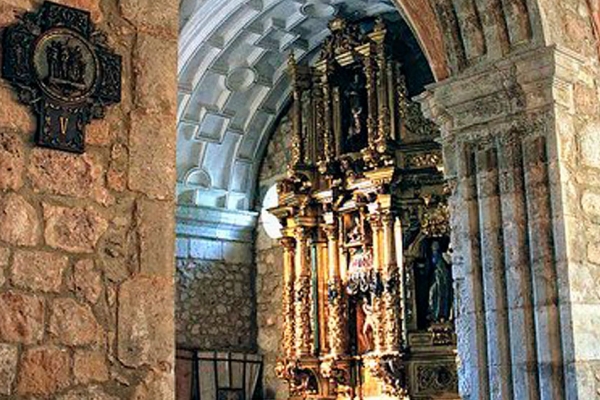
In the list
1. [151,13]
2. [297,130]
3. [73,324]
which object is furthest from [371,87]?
[73,324]

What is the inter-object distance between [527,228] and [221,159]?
650 centimetres

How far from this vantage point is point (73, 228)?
3627 mm

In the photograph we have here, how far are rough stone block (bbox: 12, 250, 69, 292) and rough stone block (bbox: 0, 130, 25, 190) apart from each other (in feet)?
0.77

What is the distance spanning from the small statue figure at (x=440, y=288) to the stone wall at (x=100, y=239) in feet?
20.7

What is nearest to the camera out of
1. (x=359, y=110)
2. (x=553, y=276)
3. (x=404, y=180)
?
(x=553, y=276)

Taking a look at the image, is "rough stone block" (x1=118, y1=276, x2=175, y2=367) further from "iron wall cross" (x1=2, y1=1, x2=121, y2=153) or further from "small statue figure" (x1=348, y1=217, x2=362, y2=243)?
"small statue figure" (x1=348, y1=217, x2=362, y2=243)

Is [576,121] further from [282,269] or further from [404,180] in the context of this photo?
[282,269]

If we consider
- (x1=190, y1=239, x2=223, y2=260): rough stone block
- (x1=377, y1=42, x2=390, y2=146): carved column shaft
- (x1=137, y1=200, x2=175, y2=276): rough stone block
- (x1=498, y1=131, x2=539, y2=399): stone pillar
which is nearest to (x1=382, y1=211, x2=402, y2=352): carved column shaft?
(x1=377, y1=42, x2=390, y2=146): carved column shaft

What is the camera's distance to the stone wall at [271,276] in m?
11.8

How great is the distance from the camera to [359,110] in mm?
11031

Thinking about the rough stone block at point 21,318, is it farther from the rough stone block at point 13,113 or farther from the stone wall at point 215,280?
the stone wall at point 215,280

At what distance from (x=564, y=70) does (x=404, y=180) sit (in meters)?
4.27

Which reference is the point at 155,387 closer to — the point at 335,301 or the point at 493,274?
the point at 493,274

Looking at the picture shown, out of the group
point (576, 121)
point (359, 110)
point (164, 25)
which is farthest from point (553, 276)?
point (359, 110)
